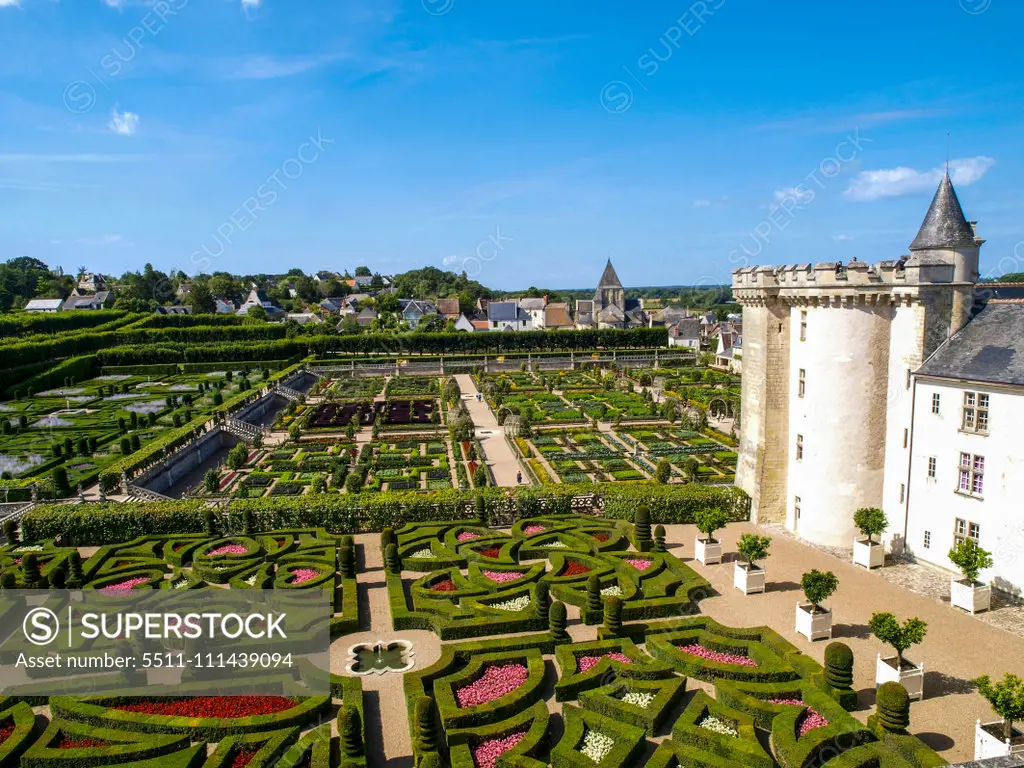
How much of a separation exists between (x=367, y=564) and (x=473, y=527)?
13.7ft

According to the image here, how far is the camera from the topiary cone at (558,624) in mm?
17422

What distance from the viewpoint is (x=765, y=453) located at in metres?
26.5

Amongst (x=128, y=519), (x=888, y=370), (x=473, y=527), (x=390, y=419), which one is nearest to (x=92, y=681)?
(x=128, y=519)

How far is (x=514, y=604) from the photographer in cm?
1977

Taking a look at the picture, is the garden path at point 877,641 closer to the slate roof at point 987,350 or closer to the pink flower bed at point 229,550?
the slate roof at point 987,350

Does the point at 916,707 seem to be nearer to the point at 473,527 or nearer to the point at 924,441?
the point at 924,441

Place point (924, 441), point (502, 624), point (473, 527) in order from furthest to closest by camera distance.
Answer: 1. point (473, 527)
2. point (924, 441)
3. point (502, 624)

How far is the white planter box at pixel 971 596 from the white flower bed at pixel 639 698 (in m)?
10.4

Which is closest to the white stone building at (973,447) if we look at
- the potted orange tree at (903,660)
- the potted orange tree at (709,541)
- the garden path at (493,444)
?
the potted orange tree at (709,541)

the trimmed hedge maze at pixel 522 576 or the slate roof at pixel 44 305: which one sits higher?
the slate roof at pixel 44 305

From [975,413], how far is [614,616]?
12.4 metres

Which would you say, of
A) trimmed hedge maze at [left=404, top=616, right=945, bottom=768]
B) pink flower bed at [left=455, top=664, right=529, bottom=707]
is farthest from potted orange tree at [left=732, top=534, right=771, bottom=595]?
pink flower bed at [left=455, top=664, right=529, bottom=707]

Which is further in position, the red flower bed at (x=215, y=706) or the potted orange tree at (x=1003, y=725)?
the red flower bed at (x=215, y=706)

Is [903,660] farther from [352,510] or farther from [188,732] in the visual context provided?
[352,510]
